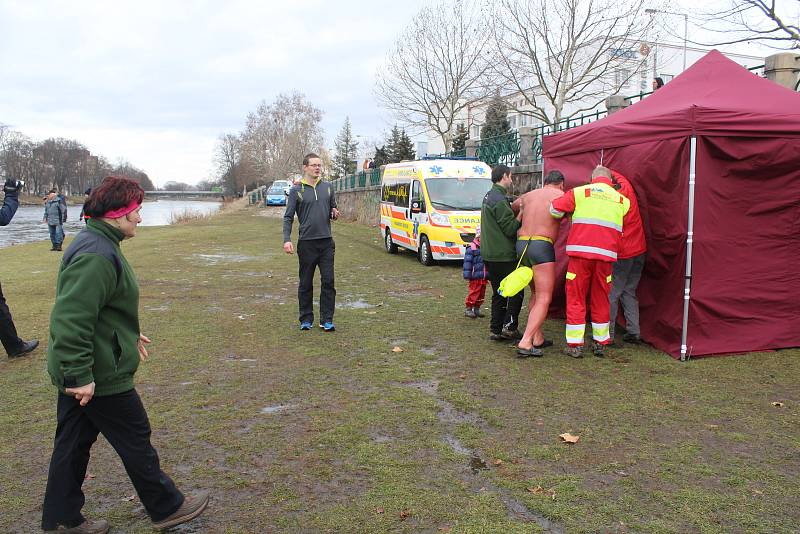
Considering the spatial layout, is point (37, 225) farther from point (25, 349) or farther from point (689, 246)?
point (689, 246)

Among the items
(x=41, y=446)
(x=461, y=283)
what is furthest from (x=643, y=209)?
(x=41, y=446)

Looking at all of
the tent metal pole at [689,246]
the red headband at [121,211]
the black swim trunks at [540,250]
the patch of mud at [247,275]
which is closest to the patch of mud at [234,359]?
the black swim trunks at [540,250]

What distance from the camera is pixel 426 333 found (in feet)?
25.5

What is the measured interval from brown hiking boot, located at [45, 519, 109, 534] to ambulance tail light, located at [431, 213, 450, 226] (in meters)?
10.6

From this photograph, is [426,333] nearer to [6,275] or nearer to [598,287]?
[598,287]

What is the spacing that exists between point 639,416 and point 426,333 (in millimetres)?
3264

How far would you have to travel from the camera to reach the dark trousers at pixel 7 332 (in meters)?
6.58

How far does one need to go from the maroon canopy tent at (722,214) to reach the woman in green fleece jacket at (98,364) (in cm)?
515

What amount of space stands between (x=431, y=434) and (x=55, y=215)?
61.2ft

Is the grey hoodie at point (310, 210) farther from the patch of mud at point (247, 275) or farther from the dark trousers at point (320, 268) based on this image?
the patch of mud at point (247, 275)

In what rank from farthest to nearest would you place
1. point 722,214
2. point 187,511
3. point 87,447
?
point 722,214, point 187,511, point 87,447

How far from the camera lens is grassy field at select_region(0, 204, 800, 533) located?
3.52 metres

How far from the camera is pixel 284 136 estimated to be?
80625mm

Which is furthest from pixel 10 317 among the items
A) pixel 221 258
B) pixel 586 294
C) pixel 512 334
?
pixel 221 258
